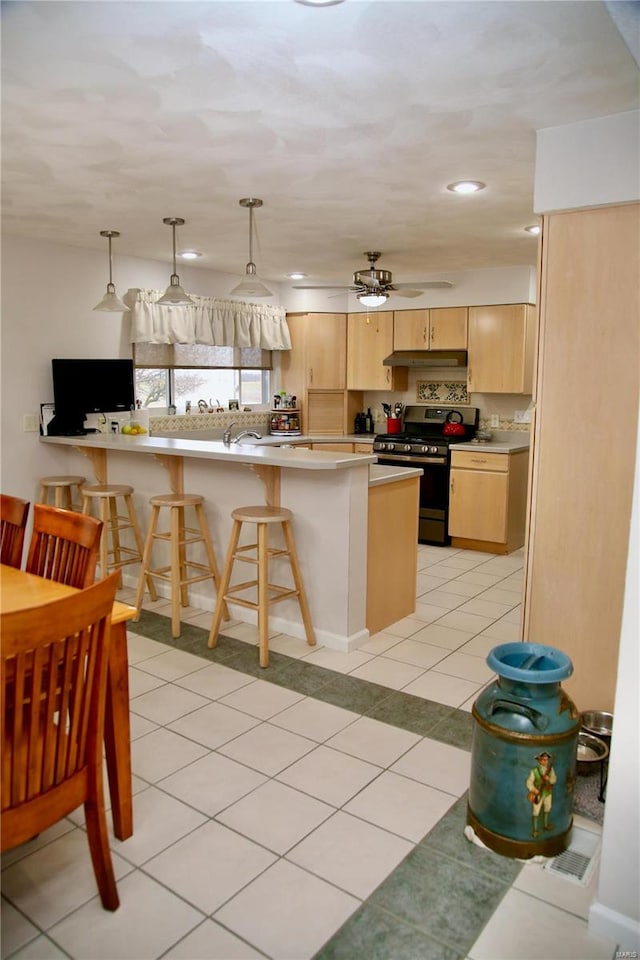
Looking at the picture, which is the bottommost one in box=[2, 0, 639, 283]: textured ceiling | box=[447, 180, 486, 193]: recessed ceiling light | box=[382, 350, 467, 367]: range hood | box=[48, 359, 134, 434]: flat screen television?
box=[48, 359, 134, 434]: flat screen television

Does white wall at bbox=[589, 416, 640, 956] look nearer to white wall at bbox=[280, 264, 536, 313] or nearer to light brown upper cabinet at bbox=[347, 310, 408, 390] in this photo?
white wall at bbox=[280, 264, 536, 313]

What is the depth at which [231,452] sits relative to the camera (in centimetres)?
383

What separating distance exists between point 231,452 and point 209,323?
2673mm

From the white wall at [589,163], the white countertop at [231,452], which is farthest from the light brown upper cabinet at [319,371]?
the white wall at [589,163]

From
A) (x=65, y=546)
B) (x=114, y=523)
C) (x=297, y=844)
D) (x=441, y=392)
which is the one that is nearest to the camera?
(x=297, y=844)

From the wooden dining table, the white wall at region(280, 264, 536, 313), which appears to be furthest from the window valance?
the wooden dining table

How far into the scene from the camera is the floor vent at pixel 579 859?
80.4 inches

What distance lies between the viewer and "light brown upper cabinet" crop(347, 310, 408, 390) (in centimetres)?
672

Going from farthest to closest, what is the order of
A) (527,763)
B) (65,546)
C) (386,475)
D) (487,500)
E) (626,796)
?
(487,500), (386,475), (65,546), (527,763), (626,796)

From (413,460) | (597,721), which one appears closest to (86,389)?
(413,460)

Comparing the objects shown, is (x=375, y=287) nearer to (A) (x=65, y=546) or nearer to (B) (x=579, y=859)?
(A) (x=65, y=546)

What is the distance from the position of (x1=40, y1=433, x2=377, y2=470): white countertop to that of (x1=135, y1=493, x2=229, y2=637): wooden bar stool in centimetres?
29

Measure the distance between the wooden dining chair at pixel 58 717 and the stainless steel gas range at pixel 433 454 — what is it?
15.1ft

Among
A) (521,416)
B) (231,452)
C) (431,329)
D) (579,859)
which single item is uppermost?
(431,329)
